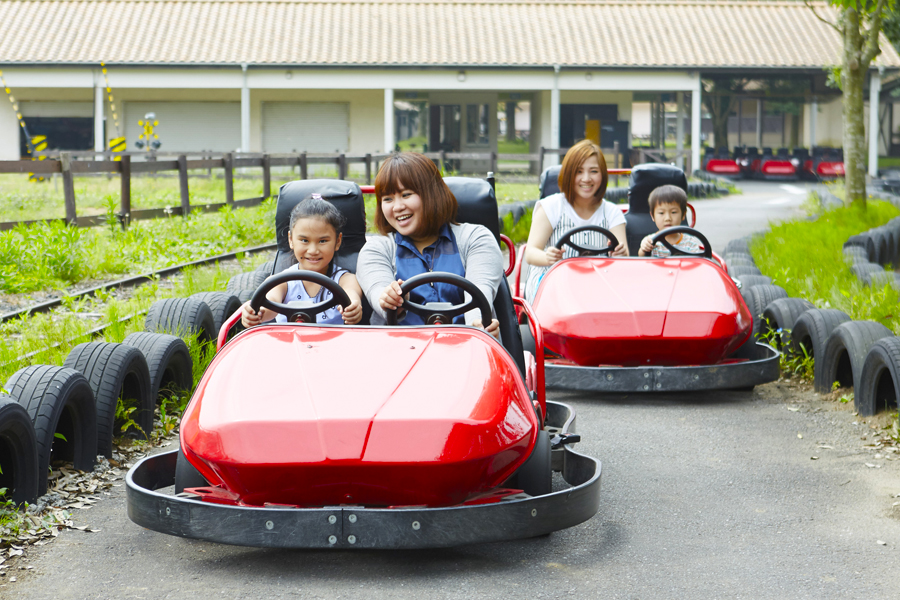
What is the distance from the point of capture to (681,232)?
236 inches

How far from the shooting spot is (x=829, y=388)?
18.5ft

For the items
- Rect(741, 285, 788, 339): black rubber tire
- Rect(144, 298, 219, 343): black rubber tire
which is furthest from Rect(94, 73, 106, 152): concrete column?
Rect(741, 285, 788, 339): black rubber tire

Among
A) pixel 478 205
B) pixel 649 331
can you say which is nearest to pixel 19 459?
pixel 478 205

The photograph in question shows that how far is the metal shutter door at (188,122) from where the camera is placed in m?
29.5

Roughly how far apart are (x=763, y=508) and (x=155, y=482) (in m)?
2.16

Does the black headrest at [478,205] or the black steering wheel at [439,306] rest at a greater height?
the black headrest at [478,205]

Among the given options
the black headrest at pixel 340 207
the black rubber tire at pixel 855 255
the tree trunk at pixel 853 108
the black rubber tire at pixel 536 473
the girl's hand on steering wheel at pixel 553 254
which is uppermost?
the tree trunk at pixel 853 108

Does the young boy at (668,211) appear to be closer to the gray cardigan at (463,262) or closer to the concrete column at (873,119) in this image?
the gray cardigan at (463,262)

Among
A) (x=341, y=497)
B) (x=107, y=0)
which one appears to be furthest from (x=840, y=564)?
(x=107, y=0)

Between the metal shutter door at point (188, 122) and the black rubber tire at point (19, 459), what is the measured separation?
88.1 ft

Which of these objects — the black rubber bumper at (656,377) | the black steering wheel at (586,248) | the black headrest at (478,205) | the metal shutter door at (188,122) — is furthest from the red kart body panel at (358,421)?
the metal shutter door at (188,122)

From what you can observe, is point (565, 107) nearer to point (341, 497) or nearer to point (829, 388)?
point (829, 388)

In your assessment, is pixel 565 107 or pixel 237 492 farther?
pixel 565 107

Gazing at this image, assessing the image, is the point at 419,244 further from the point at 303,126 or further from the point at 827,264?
the point at 303,126
